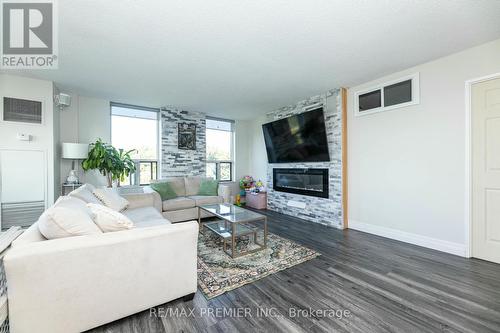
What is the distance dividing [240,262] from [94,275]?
4.81 feet

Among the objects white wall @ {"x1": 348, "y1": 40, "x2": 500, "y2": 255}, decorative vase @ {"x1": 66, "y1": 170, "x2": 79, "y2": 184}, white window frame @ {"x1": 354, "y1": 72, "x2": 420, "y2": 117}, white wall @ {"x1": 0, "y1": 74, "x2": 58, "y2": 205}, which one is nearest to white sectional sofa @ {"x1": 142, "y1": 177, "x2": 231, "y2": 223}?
decorative vase @ {"x1": 66, "y1": 170, "x2": 79, "y2": 184}

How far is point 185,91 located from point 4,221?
349cm

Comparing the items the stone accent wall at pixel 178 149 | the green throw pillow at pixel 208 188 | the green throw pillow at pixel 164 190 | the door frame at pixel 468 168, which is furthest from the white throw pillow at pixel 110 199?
the door frame at pixel 468 168

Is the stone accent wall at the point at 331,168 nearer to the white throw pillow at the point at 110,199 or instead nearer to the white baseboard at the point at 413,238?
the white baseboard at the point at 413,238

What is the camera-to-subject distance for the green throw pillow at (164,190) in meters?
4.14

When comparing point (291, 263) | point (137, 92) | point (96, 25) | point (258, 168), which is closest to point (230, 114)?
point (258, 168)

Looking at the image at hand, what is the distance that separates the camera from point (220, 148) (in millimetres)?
6266

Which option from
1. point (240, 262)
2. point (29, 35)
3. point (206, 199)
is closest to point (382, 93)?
point (240, 262)

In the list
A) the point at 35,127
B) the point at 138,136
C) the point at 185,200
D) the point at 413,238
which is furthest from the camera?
the point at 138,136

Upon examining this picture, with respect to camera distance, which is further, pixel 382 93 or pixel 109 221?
pixel 382 93

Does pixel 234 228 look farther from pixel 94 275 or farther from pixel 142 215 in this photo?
pixel 94 275

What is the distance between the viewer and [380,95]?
3479mm

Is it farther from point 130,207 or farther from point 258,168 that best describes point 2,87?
point 258,168

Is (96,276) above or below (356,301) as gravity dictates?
above
